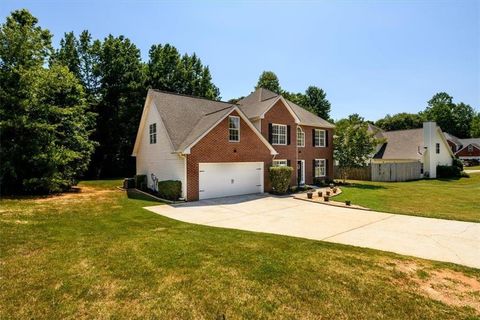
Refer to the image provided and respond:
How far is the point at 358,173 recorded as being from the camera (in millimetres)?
29844

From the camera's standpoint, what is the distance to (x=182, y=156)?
15.4 m

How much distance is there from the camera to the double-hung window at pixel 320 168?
25.9 meters

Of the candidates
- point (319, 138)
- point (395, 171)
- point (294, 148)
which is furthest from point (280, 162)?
point (395, 171)

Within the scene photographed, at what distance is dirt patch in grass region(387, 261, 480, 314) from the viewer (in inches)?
186

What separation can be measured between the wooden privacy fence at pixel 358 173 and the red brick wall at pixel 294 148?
166 inches

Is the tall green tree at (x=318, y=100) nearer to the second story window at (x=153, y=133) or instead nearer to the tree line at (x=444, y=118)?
the tree line at (x=444, y=118)

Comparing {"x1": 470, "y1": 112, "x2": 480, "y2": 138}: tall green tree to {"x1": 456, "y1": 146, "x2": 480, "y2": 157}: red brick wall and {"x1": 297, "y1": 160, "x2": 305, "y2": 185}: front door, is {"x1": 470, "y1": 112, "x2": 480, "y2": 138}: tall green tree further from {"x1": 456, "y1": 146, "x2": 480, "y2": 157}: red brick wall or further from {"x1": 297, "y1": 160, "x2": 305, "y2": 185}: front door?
{"x1": 297, "y1": 160, "x2": 305, "y2": 185}: front door

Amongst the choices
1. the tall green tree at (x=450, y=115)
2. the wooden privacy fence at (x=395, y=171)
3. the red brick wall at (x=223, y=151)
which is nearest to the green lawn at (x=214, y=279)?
the red brick wall at (x=223, y=151)

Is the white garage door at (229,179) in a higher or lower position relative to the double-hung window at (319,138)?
lower

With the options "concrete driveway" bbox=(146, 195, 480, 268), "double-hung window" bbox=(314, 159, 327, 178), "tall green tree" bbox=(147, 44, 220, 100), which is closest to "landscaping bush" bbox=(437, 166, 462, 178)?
"double-hung window" bbox=(314, 159, 327, 178)

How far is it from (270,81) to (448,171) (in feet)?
101

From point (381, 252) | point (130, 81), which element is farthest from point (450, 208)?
point (130, 81)

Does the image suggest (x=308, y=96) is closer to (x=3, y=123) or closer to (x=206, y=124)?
(x=206, y=124)

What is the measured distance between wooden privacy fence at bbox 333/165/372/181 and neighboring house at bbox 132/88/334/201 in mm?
7405
